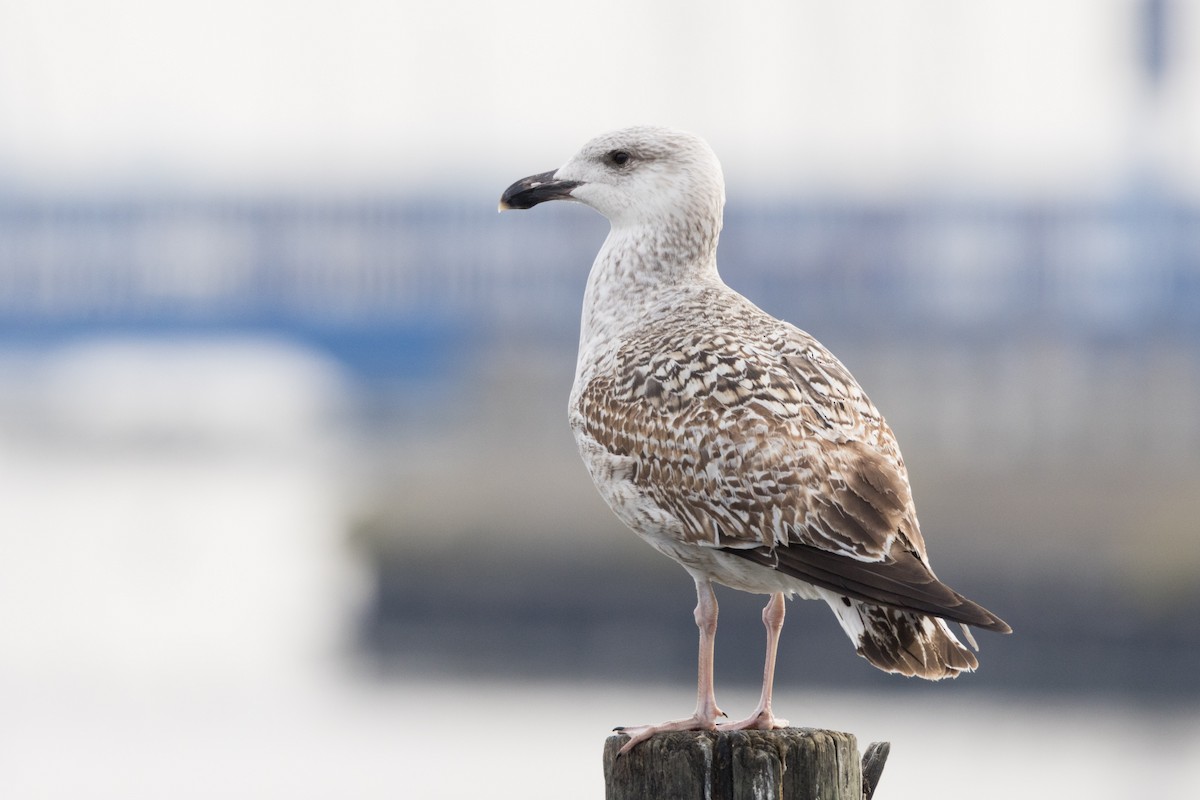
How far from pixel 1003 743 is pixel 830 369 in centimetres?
1892

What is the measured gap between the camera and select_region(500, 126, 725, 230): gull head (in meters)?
6.26

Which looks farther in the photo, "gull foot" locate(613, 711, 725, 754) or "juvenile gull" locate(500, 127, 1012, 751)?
"juvenile gull" locate(500, 127, 1012, 751)

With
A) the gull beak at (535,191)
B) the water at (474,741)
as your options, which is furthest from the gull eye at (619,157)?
the water at (474,741)

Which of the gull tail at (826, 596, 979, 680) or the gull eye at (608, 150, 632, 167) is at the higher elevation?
the gull eye at (608, 150, 632, 167)

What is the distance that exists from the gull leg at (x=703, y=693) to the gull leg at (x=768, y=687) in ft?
0.19

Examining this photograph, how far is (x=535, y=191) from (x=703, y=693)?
6.14ft

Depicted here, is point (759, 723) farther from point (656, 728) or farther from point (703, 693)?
point (656, 728)

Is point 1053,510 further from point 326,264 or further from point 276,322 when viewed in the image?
point 326,264

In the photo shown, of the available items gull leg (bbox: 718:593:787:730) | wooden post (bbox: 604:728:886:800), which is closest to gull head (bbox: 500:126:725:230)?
gull leg (bbox: 718:593:787:730)

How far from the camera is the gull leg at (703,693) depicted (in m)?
4.91

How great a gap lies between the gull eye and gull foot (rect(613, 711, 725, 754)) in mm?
1809

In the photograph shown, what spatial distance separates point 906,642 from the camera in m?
5.04

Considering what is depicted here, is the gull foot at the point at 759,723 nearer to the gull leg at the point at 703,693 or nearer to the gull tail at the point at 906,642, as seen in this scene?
the gull leg at the point at 703,693

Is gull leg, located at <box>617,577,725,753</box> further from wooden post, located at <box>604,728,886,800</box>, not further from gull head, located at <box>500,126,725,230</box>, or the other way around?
gull head, located at <box>500,126,725,230</box>
